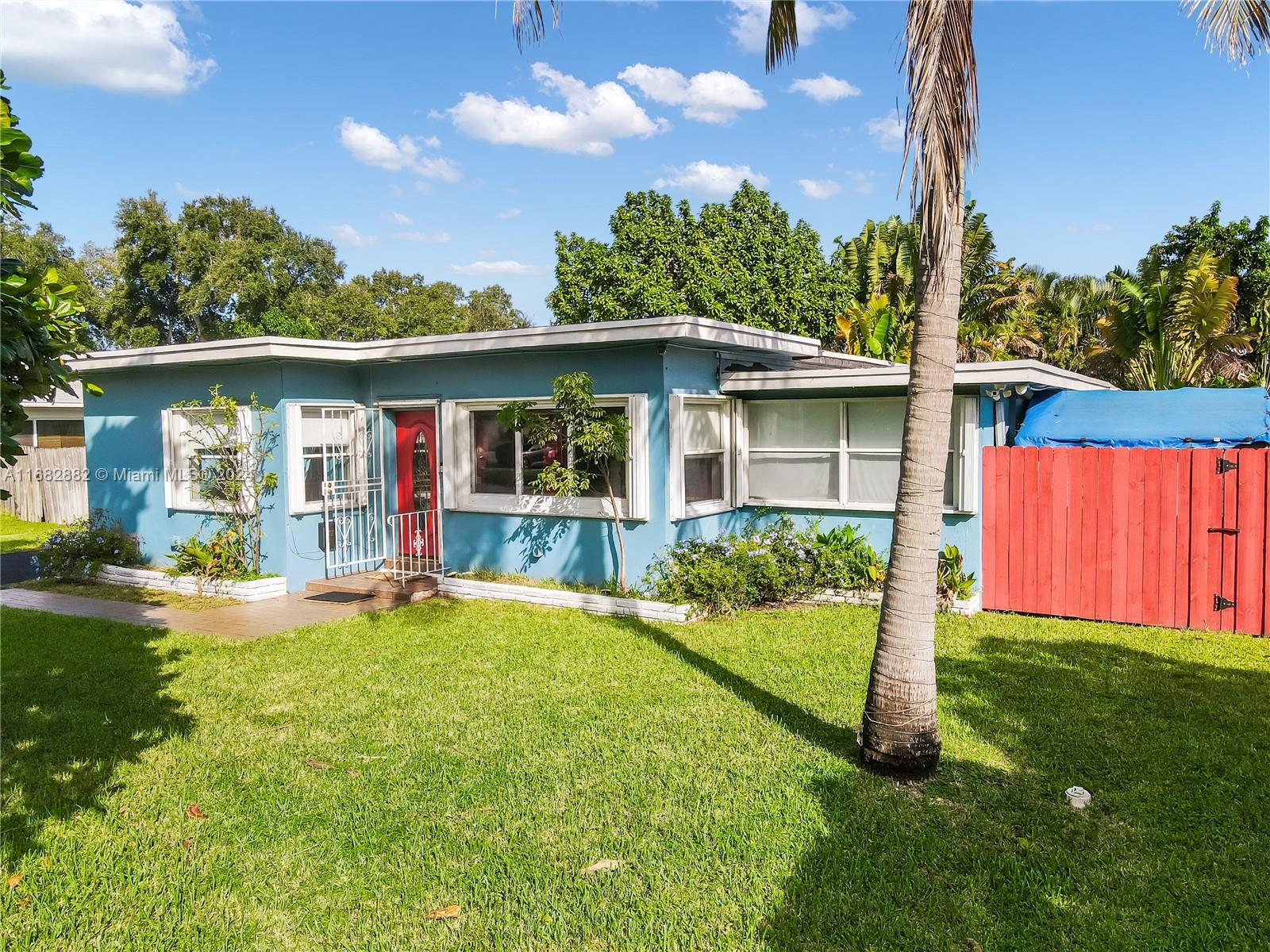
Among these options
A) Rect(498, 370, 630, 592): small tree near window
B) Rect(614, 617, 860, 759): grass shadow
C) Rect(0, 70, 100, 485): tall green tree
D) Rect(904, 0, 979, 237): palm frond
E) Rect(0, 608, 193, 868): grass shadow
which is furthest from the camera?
Rect(498, 370, 630, 592): small tree near window

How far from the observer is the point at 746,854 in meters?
4.28

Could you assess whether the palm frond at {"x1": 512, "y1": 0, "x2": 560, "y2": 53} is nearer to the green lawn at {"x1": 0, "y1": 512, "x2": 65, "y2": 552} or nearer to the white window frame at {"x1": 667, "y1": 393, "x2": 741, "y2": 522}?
the white window frame at {"x1": 667, "y1": 393, "x2": 741, "y2": 522}

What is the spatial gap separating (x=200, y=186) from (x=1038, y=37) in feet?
134

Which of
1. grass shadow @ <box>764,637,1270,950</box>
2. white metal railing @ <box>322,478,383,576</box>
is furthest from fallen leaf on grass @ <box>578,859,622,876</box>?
white metal railing @ <box>322,478,383,576</box>

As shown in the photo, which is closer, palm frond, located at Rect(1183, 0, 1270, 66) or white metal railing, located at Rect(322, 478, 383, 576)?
palm frond, located at Rect(1183, 0, 1270, 66)

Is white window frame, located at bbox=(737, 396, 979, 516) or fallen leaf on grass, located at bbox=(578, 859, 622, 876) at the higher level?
white window frame, located at bbox=(737, 396, 979, 516)

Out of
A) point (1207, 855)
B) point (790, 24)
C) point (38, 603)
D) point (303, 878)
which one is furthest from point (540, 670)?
point (38, 603)

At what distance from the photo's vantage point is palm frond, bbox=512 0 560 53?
5.37 m

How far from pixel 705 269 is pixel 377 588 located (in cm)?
2196

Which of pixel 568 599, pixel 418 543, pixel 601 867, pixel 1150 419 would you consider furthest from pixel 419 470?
pixel 1150 419

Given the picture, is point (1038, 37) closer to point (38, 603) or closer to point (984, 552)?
point (984, 552)

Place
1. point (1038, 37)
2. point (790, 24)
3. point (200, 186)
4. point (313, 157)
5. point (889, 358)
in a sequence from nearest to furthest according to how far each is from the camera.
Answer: point (790, 24), point (1038, 37), point (313, 157), point (889, 358), point (200, 186)

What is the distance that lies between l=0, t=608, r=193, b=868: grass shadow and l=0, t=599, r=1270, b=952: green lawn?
0.10 ft

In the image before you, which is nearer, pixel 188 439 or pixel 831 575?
pixel 831 575
